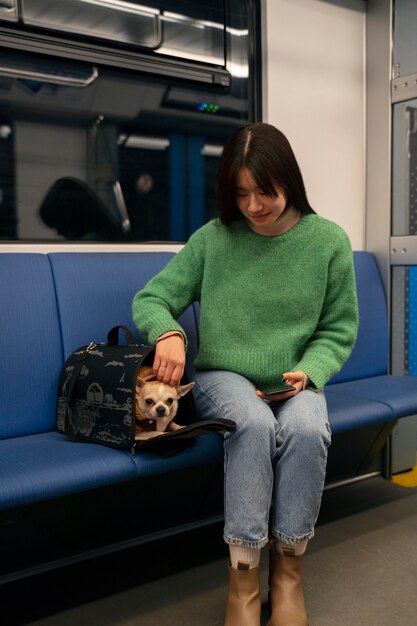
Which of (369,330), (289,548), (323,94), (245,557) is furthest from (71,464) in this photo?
(323,94)

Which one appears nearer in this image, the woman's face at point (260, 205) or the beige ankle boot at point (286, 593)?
the beige ankle boot at point (286, 593)

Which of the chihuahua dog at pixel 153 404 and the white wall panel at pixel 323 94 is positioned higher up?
the white wall panel at pixel 323 94

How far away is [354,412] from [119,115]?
1543mm

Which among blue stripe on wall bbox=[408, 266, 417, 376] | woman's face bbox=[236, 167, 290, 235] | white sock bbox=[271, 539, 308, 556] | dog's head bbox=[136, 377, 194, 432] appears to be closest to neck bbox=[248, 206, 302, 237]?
woman's face bbox=[236, 167, 290, 235]

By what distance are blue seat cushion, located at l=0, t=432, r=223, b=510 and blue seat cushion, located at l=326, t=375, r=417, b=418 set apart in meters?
0.84

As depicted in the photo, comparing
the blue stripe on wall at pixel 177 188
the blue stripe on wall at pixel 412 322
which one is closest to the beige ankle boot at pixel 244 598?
the blue stripe on wall at pixel 177 188

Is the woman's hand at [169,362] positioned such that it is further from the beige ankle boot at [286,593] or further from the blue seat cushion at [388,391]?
the blue seat cushion at [388,391]

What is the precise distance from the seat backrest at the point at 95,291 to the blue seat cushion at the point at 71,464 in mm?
457

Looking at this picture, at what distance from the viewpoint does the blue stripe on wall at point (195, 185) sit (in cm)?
294

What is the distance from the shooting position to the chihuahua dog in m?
1.88

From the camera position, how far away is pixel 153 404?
1.88m

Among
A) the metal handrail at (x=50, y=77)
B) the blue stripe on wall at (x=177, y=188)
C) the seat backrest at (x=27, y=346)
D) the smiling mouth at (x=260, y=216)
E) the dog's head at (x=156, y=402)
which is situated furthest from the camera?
the blue stripe on wall at (x=177, y=188)

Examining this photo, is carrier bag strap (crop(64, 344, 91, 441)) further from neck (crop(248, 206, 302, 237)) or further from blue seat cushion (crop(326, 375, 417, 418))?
blue seat cushion (crop(326, 375, 417, 418))

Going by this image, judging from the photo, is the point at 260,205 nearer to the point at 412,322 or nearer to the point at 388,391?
the point at 388,391
